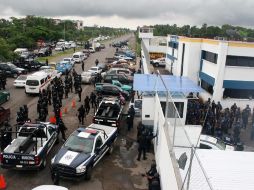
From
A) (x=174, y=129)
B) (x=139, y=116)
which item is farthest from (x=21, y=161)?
(x=139, y=116)

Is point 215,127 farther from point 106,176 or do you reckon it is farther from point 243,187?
point 243,187

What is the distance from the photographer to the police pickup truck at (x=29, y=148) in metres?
12.4

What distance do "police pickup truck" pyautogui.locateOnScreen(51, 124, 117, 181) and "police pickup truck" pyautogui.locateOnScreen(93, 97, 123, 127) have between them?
2776mm

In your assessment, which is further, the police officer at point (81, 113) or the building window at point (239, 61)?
the building window at point (239, 61)

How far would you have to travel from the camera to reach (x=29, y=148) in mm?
13203

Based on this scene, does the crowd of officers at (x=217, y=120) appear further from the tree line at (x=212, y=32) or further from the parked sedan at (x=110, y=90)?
the tree line at (x=212, y=32)

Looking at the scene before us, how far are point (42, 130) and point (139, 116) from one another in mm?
8944

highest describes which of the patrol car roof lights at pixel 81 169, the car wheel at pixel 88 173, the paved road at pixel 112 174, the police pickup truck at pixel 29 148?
the police pickup truck at pixel 29 148

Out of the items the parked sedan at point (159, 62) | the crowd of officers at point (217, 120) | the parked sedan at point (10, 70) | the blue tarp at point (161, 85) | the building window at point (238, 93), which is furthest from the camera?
the parked sedan at point (159, 62)

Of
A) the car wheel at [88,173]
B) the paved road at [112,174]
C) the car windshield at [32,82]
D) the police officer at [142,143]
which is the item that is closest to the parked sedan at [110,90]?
the car windshield at [32,82]

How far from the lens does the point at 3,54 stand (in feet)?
136

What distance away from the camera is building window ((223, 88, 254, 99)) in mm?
25703

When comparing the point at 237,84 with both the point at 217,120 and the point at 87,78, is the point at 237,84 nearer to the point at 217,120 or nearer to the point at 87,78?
the point at 217,120

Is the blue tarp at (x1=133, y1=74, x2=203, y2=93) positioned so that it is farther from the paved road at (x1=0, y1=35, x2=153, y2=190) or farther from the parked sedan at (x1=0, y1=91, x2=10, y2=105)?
the parked sedan at (x1=0, y1=91, x2=10, y2=105)
